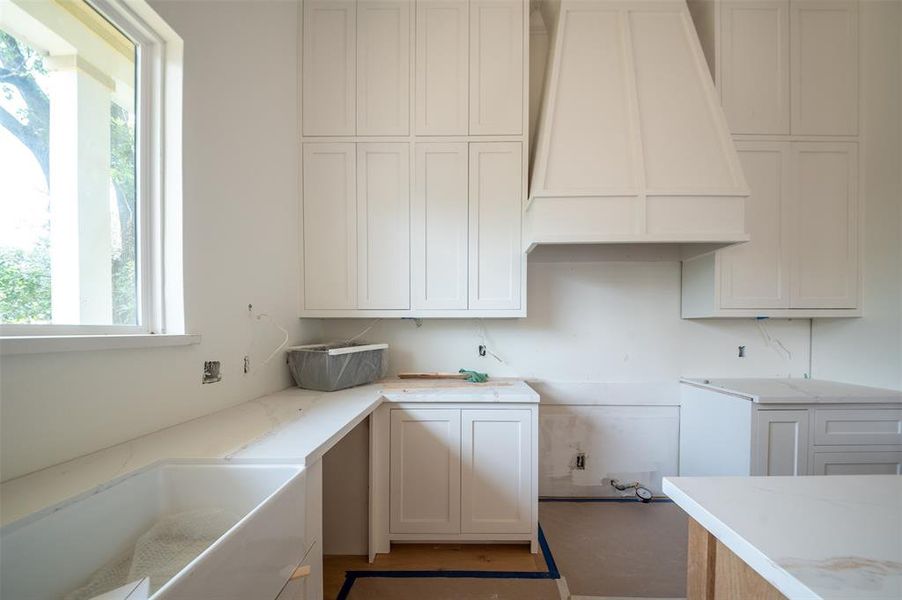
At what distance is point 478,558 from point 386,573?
0.45 m

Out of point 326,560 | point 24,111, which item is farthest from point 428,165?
point 326,560

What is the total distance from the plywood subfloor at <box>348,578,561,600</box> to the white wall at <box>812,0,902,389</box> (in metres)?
2.22

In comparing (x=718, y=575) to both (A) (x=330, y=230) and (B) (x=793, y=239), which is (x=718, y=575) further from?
(B) (x=793, y=239)

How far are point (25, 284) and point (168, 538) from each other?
715 millimetres

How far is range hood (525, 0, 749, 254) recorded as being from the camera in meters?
1.52

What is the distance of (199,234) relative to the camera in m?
1.10

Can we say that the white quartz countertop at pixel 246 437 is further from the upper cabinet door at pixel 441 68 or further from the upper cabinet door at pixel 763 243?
the upper cabinet door at pixel 441 68

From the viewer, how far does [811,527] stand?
477 millimetres

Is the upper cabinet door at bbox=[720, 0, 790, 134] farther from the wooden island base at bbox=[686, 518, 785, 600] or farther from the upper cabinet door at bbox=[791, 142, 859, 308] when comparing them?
the wooden island base at bbox=[686, 518, 785, 600]

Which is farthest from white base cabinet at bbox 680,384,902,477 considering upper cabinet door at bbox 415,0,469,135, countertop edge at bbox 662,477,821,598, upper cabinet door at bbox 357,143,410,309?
upper cabinet door at bbox 415,0,469,135

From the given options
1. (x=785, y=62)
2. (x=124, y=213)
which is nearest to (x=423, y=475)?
(x=124, y=213)

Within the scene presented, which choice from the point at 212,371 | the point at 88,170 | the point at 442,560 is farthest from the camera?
the point at 442,560

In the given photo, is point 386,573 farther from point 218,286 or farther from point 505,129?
point 505,129

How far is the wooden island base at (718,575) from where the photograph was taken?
1.53 feet
